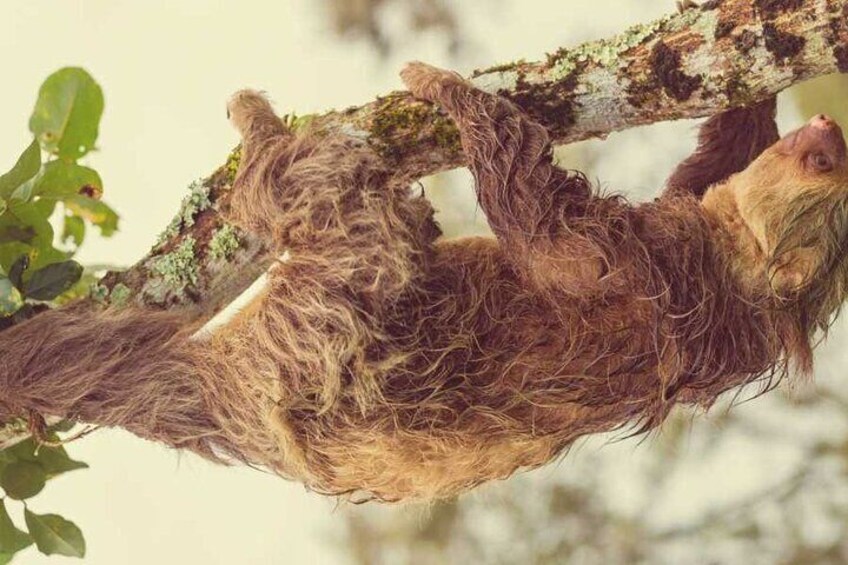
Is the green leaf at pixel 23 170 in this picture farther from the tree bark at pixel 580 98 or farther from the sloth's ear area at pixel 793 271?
the sloth's ear area at pixel 793 271

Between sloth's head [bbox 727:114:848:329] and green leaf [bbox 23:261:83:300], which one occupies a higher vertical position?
green leaf [bbox 23:261:83:300]

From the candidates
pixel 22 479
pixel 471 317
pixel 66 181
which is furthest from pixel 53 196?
pixel 471 317

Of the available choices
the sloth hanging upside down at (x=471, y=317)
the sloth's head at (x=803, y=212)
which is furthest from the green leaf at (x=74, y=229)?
the sloth's head at (x=803, y=212)

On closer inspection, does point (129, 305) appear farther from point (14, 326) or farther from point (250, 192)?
point (250, 192)

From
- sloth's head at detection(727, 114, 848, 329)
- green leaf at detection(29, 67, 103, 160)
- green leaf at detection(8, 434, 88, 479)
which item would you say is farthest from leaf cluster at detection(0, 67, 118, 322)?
sloth's head at detection(727, 114, 848, 329)

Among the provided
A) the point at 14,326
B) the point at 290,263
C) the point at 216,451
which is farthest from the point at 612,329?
the point at 14,326

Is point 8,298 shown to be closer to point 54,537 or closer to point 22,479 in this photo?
point 22,479

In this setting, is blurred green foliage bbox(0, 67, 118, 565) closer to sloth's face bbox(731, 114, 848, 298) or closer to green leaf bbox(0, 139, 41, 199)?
green leaf bbox(0, 139, 41, 199)
